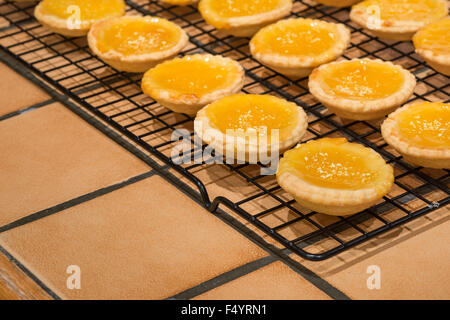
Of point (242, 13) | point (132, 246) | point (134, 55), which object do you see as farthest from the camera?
point (242, 13)

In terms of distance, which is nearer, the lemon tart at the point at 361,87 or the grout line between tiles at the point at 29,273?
the grout line between tiles at the point at 29,273

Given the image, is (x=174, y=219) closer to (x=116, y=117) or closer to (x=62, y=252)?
(x=62, y=252)

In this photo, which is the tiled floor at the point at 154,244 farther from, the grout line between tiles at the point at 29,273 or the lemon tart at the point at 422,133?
the lemon tart at the point at 422,133

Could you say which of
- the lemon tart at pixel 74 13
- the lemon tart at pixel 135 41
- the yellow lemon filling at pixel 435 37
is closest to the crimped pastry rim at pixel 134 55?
the lemon tart at pixel 135 41

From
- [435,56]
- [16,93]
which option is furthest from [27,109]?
[435,56]

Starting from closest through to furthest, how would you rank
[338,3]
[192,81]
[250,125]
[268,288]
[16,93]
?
[268,288] < [250,125] < [192,81] < [16,93] < [338,3]

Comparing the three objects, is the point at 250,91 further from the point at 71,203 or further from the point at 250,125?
the point at 71,203

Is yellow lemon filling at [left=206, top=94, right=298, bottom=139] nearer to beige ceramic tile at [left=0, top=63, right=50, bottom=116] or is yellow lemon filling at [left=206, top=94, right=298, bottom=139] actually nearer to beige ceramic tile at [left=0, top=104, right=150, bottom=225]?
beige ceramic tile at [left=0, top=104, right=150, bottom=225]

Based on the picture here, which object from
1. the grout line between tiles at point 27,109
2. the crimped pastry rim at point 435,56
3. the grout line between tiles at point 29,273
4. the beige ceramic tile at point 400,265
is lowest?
the grout line between tiles at point 27,109
